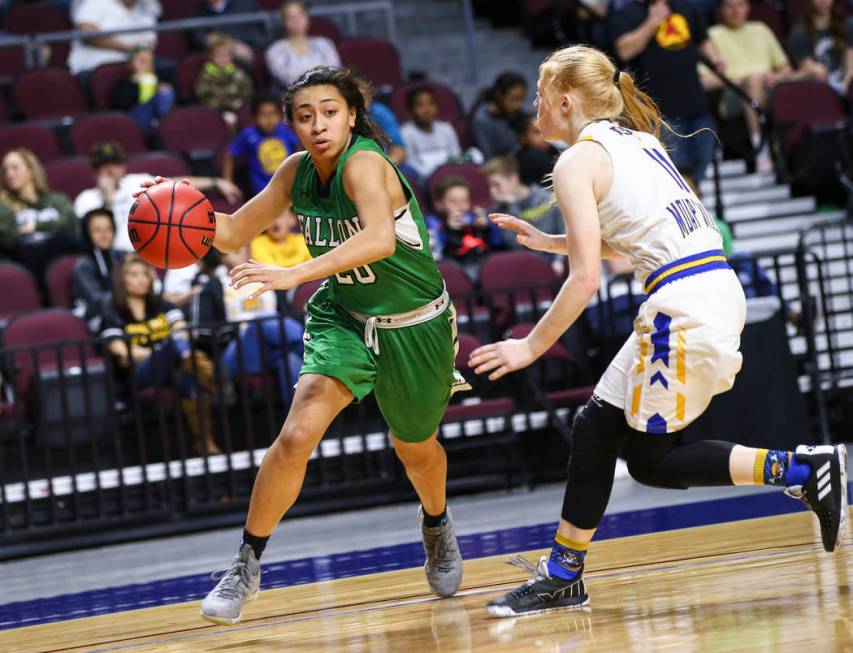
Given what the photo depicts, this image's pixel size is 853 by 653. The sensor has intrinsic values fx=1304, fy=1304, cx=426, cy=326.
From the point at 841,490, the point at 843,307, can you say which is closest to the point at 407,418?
the point at 841,490

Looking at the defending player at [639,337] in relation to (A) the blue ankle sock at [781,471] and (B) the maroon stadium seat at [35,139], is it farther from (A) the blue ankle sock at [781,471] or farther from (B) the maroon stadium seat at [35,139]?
(B) the maroon stadium seat at [35,139]

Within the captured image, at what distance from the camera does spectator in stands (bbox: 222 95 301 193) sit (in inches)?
353

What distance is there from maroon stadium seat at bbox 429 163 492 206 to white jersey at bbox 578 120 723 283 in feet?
18.4

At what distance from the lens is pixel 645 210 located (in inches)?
136

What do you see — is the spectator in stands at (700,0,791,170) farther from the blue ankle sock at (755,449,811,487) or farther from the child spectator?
the blue ankle sock at (755,449,811,487)

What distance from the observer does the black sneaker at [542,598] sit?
3.55 meters

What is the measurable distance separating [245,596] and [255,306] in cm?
416

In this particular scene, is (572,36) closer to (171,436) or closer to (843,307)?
(843,307)

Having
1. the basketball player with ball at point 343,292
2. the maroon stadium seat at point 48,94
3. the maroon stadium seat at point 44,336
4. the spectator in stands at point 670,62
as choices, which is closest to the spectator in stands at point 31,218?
the maroon stadium seat at point 44,336

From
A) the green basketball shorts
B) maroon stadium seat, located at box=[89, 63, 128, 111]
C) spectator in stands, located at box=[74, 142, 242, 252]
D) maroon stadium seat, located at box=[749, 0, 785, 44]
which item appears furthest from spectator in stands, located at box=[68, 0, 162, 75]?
the green basketball shorts

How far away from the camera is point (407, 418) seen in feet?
13.0

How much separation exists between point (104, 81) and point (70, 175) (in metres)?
1.42

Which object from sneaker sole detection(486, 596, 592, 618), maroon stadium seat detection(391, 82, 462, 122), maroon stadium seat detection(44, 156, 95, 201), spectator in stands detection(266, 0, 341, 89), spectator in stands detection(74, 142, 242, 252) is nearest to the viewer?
sneaker sole detection(486, 596, 592, 618)

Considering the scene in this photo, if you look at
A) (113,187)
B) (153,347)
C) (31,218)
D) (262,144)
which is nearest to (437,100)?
(262,144)
